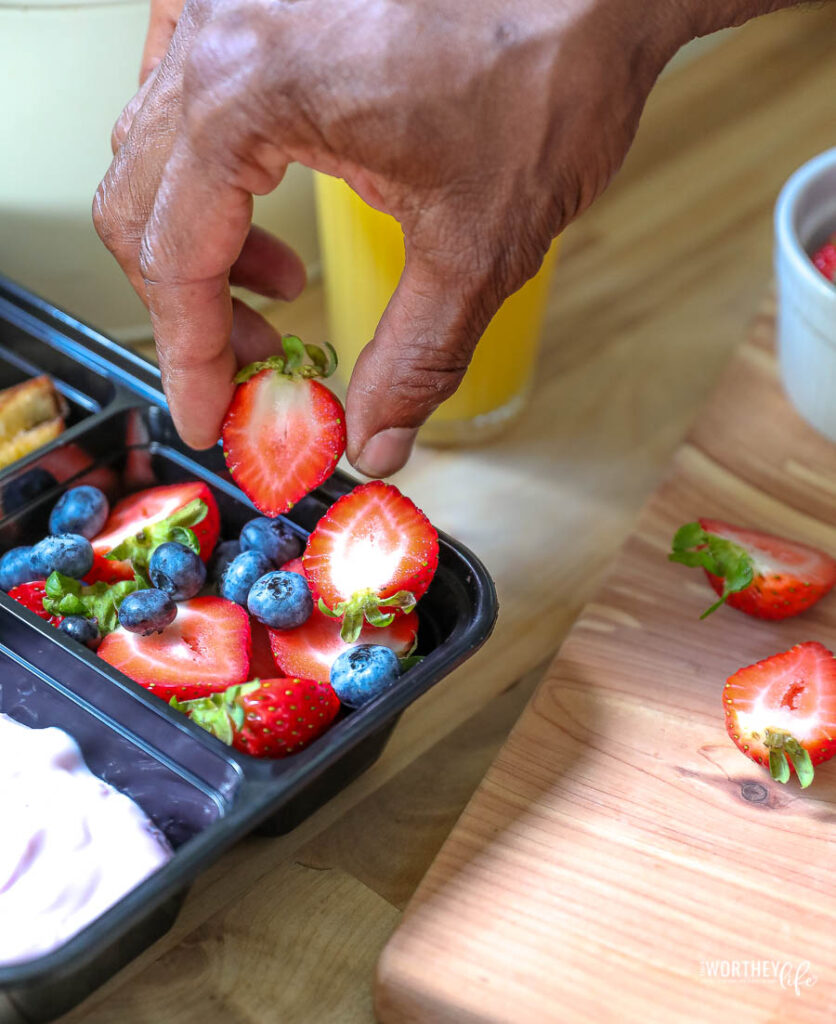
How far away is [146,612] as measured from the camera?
3.11ft

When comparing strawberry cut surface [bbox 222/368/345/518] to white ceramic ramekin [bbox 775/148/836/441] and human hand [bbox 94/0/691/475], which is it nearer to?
human hand [bbox 94/0/691/475]

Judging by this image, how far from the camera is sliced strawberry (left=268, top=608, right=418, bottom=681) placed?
38.7 inches

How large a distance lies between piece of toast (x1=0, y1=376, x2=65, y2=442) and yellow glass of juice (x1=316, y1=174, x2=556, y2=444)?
0.36m

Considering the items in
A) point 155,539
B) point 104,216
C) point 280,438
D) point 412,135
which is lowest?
point 155,539

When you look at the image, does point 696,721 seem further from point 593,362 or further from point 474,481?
point 593,362

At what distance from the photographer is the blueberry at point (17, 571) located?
3.37 feet

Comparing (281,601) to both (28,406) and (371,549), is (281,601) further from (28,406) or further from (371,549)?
(28,406)

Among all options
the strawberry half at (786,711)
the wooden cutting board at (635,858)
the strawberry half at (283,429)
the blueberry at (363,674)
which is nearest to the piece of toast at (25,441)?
the strawberry half at (283,429)

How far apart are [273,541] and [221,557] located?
2.7 inches

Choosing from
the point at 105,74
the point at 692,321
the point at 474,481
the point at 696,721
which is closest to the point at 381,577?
the point at 696,721

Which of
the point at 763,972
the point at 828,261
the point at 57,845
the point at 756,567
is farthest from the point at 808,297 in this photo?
the point at 57,845

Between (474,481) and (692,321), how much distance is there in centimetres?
45

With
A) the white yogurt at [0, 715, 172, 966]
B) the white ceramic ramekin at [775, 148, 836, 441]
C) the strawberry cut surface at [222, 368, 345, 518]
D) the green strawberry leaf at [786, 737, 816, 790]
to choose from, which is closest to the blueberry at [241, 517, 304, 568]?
the strawberry cut surface at [222, 368, 345, 518]

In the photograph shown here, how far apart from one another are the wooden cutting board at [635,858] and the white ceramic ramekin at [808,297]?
0.28 metres
